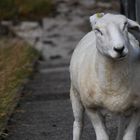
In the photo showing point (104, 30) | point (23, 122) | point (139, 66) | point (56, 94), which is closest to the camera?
point (104, 30)

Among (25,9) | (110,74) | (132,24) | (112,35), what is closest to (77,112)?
(110,74)

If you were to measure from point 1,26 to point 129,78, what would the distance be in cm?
1836

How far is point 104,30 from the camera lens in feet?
26.7

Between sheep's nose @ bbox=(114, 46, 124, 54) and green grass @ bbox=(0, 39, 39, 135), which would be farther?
green grass @ bbox=(0, 39, 39, 135)

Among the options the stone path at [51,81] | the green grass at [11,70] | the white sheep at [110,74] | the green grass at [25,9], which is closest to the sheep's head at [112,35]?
the white sheep at [110,74]

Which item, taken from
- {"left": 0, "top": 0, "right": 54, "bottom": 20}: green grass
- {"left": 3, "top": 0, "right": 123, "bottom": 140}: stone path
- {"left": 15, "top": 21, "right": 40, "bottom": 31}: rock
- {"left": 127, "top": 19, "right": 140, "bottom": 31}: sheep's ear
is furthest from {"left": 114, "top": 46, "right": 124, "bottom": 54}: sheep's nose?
{"left": 0, "top": 0, "right": 54, "bottom": 20}: green grass

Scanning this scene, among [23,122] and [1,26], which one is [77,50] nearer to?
[23,122]

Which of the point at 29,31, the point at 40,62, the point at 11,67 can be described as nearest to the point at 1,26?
the point at 29,31

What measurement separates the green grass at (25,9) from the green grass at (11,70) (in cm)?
543

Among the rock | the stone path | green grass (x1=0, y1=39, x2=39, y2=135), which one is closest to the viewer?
the stone path

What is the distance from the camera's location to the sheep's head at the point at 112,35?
785 centimetres

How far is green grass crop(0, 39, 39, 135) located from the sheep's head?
3212mm

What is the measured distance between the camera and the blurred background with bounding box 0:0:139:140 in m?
11.9

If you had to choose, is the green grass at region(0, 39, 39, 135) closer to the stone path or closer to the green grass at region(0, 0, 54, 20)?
the stone path
